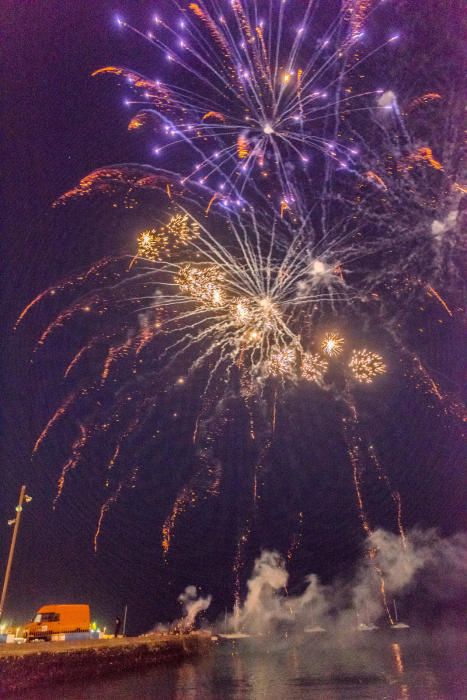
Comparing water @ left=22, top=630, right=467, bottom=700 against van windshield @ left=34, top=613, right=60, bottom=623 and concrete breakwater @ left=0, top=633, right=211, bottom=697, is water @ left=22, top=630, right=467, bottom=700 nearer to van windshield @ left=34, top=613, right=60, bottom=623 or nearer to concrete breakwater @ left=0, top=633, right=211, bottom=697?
concrete breakwater @ left=0, top=633, right=211, bottom=697

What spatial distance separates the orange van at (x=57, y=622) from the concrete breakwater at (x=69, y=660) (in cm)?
369

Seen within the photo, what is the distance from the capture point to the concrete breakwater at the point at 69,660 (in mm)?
17969

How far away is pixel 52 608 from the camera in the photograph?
1304 inches

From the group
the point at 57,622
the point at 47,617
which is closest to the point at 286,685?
the point at 57,622

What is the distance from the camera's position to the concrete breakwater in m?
18.0

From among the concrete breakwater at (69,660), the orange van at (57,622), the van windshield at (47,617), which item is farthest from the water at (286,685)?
the van windshield at (47,617)

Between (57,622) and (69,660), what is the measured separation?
11268mm

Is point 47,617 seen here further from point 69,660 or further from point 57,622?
point 69,660

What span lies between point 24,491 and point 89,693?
1101 cm

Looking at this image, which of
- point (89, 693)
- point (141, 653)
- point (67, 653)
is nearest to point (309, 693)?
point (89, 693)

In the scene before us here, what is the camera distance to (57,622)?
3231 centimetres

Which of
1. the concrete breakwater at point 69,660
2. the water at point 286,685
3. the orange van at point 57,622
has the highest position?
the orange van at point 57,622

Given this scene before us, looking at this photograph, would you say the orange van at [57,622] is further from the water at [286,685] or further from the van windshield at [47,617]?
the water at [286,685]

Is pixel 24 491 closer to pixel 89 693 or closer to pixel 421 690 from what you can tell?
pixel 89 693
